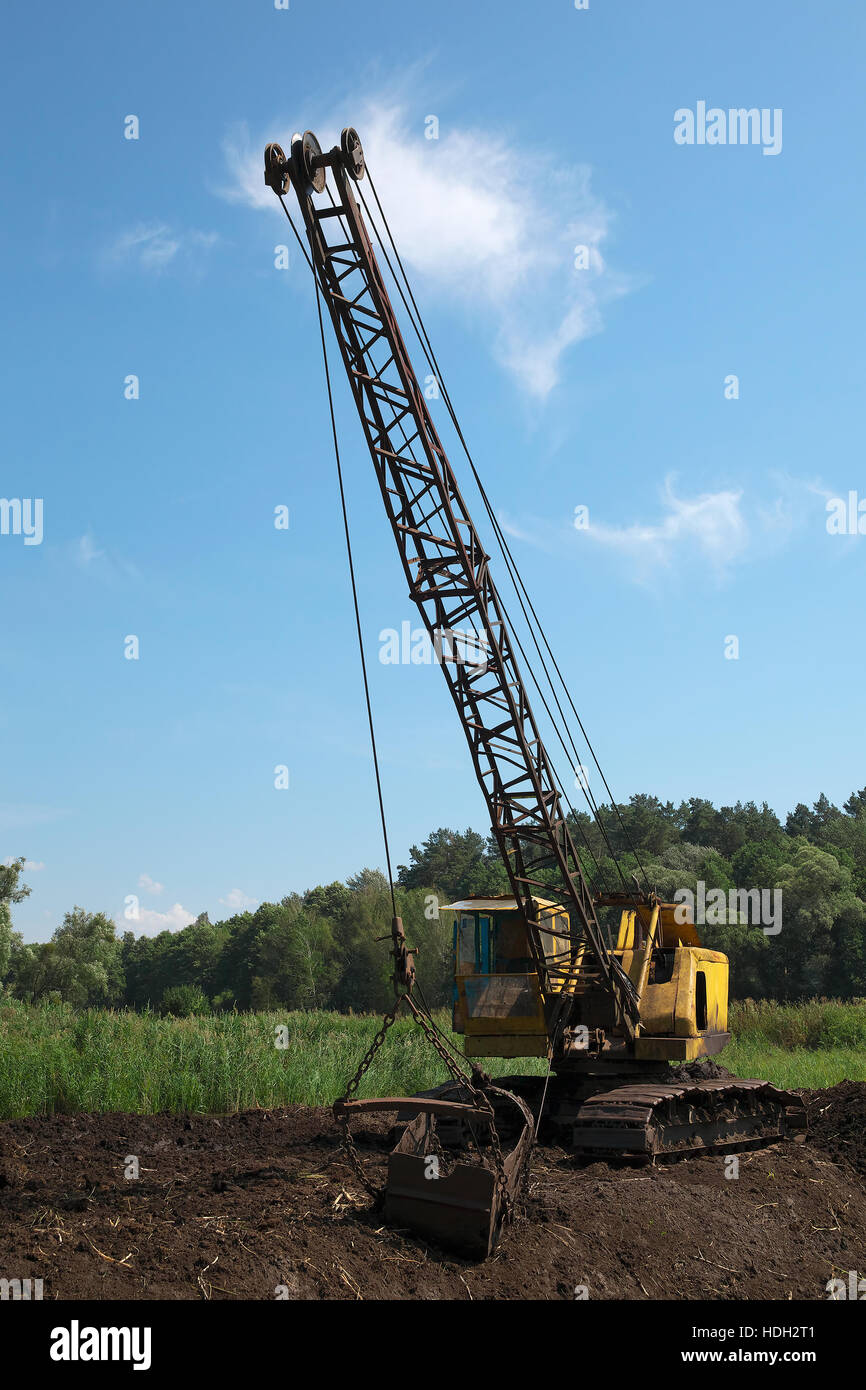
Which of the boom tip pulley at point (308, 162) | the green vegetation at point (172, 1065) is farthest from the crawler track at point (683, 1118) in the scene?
the boom tip pulley at point (308, 162)

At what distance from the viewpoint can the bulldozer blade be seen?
8070mm

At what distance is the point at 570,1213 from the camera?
30.5 ft

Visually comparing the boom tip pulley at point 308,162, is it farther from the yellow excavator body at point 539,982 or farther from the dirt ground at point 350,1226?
the dirt ground at point 350,1226

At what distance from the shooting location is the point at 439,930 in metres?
55.9

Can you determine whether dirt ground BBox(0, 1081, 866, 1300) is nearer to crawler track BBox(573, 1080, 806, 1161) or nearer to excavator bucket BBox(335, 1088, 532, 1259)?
excavator bucket BBox(335, 1088, 532, 1259)

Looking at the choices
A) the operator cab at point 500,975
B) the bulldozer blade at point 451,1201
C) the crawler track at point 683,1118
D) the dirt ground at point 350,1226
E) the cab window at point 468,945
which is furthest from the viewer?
the cab window at point 468,945

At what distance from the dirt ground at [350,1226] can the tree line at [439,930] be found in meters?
4.84

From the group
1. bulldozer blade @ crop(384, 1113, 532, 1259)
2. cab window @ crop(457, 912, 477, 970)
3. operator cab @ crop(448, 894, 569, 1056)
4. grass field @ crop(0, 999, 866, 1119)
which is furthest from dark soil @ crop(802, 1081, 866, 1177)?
bulldozer blade @ crop(384, 1113, 532, 1259)

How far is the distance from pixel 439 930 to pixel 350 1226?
1902 inches

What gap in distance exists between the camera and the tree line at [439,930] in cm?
4769

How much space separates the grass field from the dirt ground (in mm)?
2187

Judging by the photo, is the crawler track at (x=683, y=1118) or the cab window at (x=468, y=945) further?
the cab window at (x=468, y=945)

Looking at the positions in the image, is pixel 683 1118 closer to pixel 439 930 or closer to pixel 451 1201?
pixel 451 1201
